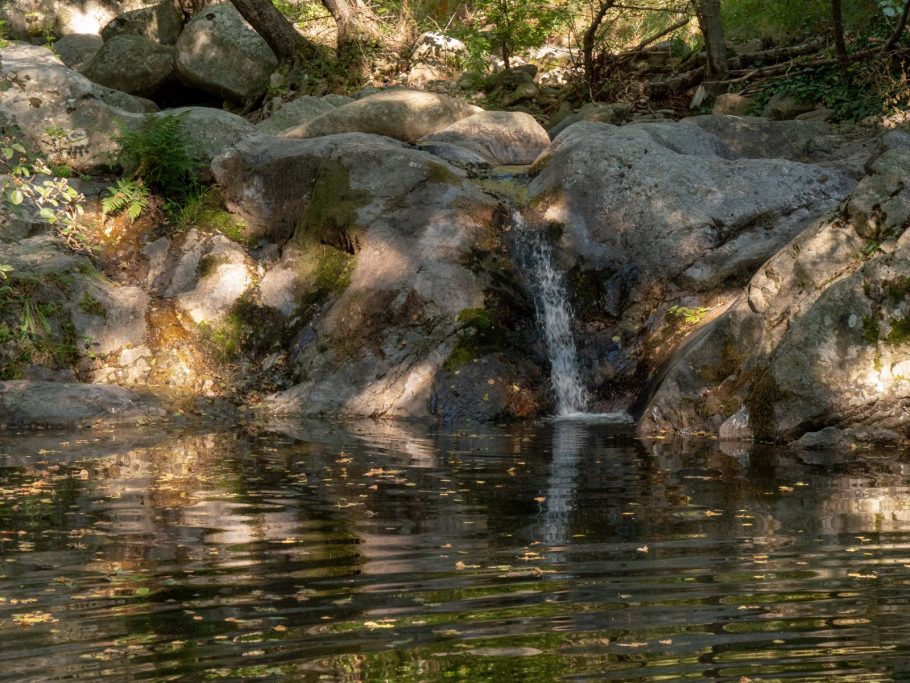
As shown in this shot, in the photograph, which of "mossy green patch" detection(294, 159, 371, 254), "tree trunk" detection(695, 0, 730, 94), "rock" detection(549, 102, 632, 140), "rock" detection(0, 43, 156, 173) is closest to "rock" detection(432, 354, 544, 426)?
"mossy green patch" detection(294, 159, 371, 254)

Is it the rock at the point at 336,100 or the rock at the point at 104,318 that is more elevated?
the rock at the point at 336,100

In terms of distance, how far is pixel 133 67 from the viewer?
929 inches

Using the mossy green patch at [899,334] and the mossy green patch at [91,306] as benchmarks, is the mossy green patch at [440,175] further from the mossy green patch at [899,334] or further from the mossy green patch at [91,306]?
the mossy green patch at [899,334]

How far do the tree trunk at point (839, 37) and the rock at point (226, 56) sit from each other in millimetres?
10736

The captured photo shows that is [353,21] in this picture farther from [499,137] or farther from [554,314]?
[554,314]

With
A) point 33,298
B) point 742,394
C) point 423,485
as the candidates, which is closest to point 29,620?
point 423,485

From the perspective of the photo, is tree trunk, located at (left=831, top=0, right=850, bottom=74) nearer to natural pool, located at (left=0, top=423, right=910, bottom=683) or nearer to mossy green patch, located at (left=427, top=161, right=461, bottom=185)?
mossy green patch, located at (left=427, top=161, right=461, bottom=185)

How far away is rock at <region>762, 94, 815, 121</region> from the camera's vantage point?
19.4 metres

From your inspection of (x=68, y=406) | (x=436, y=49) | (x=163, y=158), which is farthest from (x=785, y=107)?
(x=68, y=406)

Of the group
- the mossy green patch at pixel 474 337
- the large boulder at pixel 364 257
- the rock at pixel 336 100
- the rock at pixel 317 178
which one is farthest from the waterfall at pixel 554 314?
the rock at pixel 336 100

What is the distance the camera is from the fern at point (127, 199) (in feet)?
53.1

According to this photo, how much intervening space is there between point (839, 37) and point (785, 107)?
1.53 m

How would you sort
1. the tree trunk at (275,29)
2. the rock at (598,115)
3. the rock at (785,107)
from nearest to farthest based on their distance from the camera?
1. the rock at (785,107)
2. the rock at (598,115)
3. the tree trunk at (275,29)

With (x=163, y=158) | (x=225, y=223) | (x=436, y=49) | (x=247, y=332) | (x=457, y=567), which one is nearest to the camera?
(x=457, y=567)
